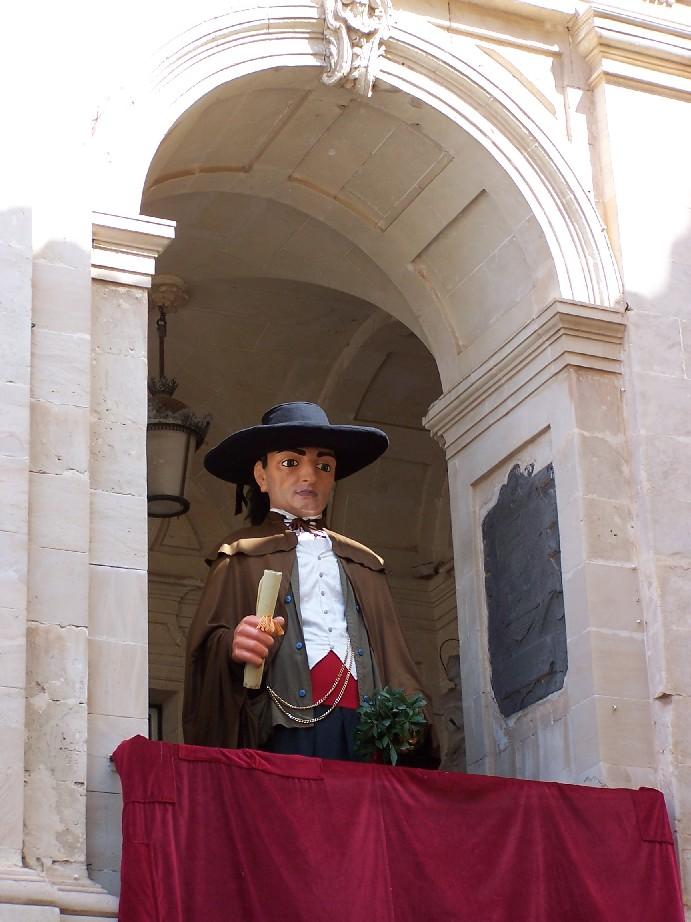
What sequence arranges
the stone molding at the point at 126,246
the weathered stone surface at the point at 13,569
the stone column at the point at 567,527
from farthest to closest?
the stone column at the point at 567,527 < the stone molding at the point at 126,246 < the weathered stone surface at the point at 13,569

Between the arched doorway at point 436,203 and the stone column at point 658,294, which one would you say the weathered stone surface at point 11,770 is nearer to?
the arched doorway at point 436,203

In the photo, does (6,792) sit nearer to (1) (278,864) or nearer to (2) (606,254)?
(1) (278,864)

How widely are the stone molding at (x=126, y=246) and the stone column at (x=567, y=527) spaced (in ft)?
6.34

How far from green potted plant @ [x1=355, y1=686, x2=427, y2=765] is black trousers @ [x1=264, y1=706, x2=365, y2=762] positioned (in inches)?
3.2

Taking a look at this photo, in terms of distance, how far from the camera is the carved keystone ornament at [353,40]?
983 centimetres

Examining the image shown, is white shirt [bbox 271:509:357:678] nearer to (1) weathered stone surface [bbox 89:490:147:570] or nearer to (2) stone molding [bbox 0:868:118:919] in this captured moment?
(1) weathered stone surface [bbox 89:490:147:570]

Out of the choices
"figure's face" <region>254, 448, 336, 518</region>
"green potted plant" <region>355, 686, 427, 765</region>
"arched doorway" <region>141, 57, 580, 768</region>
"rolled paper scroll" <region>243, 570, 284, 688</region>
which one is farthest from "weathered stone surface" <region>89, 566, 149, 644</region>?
"arched doorway" <region>141, 57, 580, 768</region>

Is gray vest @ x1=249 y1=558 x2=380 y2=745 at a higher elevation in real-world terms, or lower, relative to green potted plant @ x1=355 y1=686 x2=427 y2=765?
higher

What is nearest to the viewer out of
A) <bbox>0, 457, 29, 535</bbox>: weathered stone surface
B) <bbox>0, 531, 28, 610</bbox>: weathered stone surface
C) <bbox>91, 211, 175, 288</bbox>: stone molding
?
<bbox>0, 531, 28, 610</bbox>: weathered stone surface

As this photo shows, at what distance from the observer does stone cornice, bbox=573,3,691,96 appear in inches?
412

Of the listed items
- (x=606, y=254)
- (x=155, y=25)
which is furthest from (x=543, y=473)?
(x=155, y=25)

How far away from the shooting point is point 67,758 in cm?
791

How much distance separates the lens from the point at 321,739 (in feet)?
28.5

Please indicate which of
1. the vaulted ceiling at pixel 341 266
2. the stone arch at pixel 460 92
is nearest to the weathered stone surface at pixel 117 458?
the stone arch at pixel 460 92
